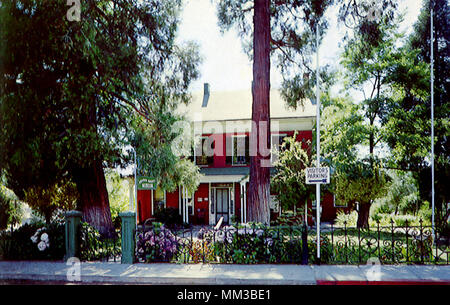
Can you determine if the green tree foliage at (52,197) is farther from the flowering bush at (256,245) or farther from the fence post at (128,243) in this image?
the flowering bush at (256,245)

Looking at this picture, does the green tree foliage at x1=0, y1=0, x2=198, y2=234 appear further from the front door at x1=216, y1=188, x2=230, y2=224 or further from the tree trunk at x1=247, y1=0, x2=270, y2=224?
the front door at x1=216, y1=188, x2=230, y2=224

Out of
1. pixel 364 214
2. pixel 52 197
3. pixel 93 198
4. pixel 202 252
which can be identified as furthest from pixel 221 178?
pixel 202 252

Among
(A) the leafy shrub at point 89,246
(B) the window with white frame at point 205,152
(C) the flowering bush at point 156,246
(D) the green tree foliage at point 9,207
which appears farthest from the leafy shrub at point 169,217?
(C) the flowering bush at point 156,246

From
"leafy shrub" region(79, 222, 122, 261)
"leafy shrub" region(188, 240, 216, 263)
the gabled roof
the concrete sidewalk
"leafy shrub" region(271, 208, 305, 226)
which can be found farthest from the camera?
the gabled roof

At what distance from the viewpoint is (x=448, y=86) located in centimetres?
1420

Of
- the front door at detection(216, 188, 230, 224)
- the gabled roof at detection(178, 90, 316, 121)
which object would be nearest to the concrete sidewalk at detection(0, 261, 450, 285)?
the gabled roof at detection(178, 90, 316, 121)

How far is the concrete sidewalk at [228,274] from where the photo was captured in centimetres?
629

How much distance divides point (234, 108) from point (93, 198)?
11870mm

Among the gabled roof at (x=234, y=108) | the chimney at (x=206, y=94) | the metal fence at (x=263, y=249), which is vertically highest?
the chimney at (x=206, y=94)

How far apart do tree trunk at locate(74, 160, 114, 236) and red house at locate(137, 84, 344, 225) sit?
25.0 feet

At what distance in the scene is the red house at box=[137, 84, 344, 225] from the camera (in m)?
19.4

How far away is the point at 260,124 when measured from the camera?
9.19 metres

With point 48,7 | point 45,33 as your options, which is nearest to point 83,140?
point 45,33

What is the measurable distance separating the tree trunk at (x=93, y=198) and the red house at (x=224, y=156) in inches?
300
